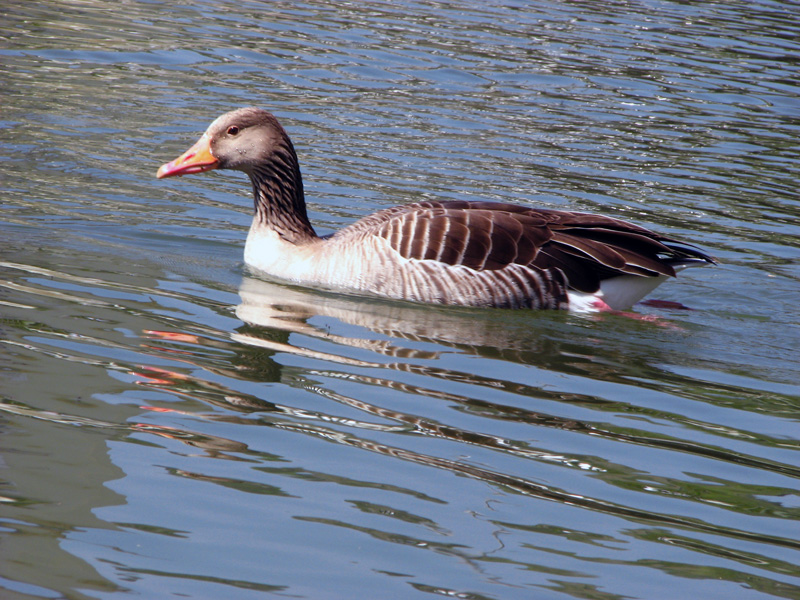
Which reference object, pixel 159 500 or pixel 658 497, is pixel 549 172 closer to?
pixel 658 497

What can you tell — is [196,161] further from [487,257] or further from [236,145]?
[487,257]

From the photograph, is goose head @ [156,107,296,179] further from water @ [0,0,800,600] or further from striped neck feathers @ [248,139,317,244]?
water @ [0,0,800,600]

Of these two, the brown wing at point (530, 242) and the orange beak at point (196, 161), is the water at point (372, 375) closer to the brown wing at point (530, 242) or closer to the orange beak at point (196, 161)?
the brown wing at point (530, 242)

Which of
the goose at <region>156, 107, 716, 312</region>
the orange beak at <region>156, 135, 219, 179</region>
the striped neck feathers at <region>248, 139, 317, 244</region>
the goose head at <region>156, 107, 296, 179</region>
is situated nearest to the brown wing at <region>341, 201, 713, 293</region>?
the goose at <region>156, 107, 716, 312</region>

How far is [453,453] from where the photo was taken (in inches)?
233

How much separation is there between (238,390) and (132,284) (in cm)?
Result: 266

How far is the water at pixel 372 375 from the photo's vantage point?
485cm

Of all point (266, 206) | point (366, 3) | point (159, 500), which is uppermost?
point (366, 3)

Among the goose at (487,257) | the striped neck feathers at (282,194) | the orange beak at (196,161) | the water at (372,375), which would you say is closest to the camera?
the water at (372,375)

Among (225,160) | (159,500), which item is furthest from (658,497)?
(225,160)

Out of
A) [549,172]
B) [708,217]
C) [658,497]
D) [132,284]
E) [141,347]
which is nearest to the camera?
[658,497]

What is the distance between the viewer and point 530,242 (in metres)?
9.34

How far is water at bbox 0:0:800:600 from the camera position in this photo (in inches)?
191

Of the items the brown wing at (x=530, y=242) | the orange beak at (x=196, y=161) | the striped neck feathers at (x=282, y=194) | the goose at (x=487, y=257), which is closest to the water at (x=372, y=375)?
the goose at (x=487, y=257)
